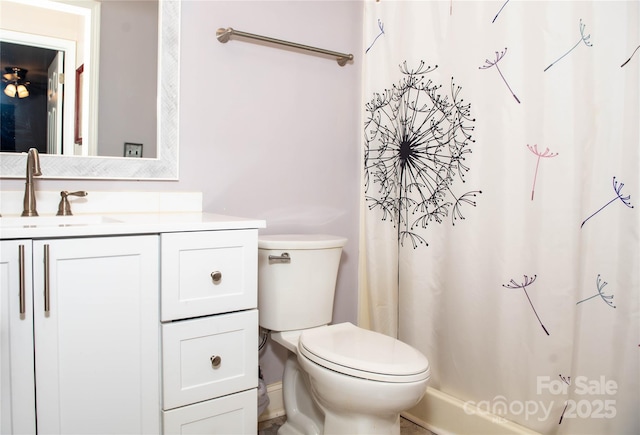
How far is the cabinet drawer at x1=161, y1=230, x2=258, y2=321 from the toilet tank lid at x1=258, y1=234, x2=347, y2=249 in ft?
0.97

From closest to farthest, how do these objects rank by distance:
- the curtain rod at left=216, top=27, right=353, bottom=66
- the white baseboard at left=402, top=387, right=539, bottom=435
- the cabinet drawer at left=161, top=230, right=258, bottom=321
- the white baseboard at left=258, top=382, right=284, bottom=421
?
the cabinet drawer at left=161, top=230, right=258, bottom=321
the white baseboard at left=402, top=387, right=539, bottom=435
the curtain rod at left=216, top=27, right=353, bottom=66
the white baseboard at left=258, top=382, right=284, bottom=421

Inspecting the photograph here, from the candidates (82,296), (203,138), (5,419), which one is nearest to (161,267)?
(82,296)

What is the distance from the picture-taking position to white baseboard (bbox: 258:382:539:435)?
1.60 m

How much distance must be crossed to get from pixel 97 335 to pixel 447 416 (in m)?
1.29

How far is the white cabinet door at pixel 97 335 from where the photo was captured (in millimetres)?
1082

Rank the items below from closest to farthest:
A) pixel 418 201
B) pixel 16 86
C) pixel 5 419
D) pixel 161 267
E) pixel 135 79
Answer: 1. pixel 5 419
2. pixel 161 267
3. pixel 16 86
4. pixel 135 79
5. pixel 418 201

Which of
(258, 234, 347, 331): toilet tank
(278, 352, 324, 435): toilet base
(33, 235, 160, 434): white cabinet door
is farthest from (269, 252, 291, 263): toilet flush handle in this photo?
(33, 235, 160, 434): white cabinet door

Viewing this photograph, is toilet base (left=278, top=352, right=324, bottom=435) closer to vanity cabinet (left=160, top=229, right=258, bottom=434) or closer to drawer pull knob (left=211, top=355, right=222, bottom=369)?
vanity cabinet (left=160, top=229, right=258, bottom=434)

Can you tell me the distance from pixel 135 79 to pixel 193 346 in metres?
0.95

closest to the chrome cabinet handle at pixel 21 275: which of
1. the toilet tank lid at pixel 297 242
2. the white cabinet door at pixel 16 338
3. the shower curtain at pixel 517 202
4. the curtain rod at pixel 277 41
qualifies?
the white cabinet door at pixel 16 338

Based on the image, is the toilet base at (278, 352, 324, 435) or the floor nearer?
the toilet base at (278, 352, 324, 435)

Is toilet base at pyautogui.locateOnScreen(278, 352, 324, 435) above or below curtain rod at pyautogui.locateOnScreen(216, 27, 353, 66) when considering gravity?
below

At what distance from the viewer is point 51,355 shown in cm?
109

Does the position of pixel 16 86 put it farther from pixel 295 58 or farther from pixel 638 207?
pixel 638 207
